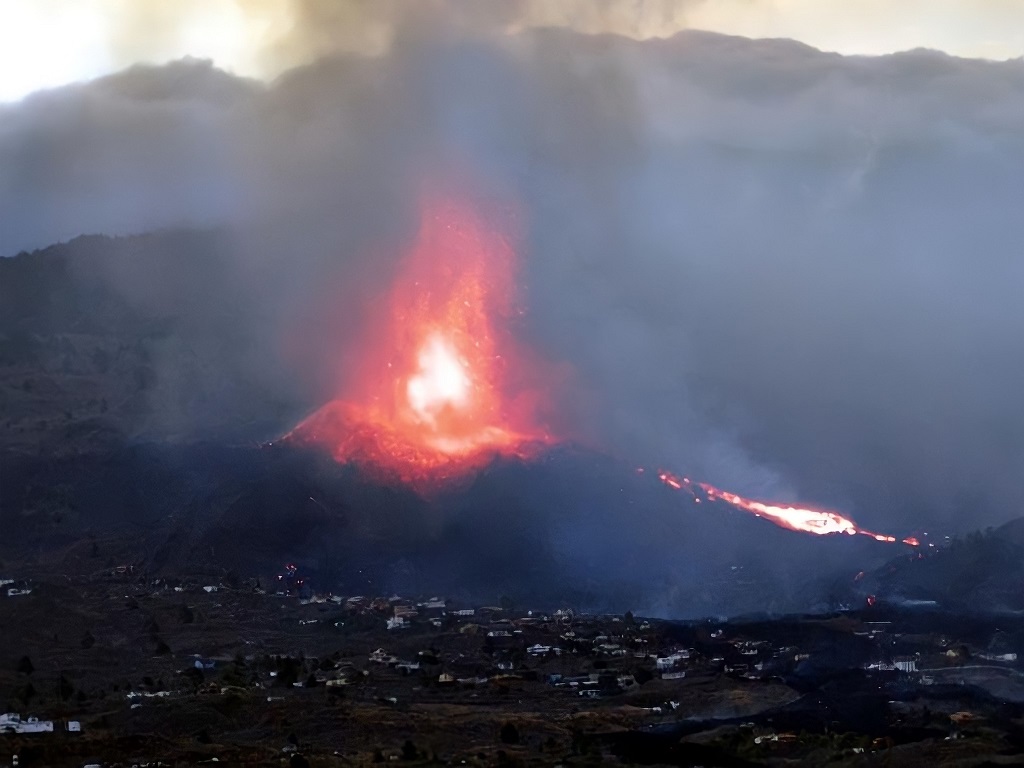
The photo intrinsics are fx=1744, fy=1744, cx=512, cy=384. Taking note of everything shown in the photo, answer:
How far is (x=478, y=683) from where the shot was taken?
282 feet

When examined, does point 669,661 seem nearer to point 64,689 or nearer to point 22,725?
point 64,689

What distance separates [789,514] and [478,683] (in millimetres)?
39792

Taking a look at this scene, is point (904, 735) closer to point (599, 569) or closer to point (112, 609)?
point (599, 569)

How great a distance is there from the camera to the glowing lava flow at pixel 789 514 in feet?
384

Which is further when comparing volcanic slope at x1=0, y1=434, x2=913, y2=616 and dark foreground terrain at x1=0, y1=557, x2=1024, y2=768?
volcanic slope at x1=0, y1=434, x2=913, y2=616

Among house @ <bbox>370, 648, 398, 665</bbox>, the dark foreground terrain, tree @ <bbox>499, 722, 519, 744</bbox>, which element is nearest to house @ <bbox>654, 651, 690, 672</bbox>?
the dark foreground terrain

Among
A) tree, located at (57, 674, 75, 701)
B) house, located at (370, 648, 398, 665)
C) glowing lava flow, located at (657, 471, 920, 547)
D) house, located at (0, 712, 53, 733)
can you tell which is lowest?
house, located at (0, 712, 53, 733)

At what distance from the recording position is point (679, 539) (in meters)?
115

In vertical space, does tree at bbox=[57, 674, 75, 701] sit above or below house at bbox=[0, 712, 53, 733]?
above

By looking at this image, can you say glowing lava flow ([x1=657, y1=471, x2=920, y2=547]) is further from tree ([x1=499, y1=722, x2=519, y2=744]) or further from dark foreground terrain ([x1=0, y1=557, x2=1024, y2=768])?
tree ([x1=499, y1=722, x2=519, y2=744])

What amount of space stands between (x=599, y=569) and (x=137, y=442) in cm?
4723

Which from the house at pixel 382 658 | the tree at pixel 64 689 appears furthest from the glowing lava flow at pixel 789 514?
the tree at pixel 64 689

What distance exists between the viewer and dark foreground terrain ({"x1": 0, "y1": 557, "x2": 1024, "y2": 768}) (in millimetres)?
69562

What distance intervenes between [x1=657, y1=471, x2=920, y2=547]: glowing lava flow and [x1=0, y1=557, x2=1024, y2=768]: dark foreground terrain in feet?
61.6
